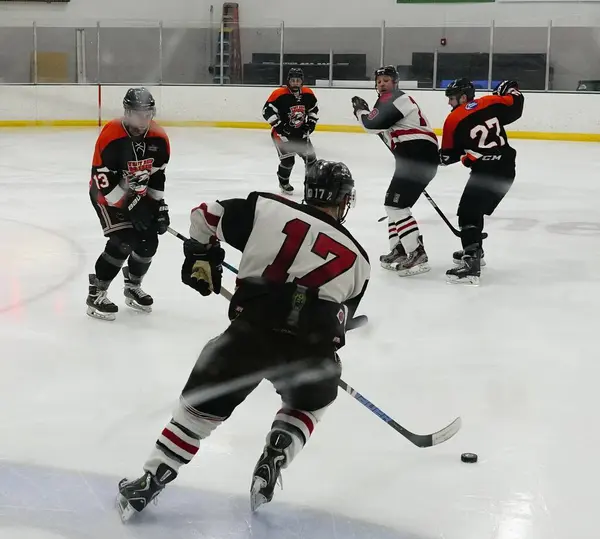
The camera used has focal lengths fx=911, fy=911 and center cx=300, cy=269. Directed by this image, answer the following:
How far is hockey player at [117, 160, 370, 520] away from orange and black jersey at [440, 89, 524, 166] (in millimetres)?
2555

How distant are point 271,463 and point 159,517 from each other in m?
0.32

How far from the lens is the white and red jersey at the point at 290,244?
6.66ft

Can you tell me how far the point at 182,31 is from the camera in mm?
14031

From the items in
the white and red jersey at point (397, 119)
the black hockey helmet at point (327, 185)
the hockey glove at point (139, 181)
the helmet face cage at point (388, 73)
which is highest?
the helmet face cage at point (388, 73)

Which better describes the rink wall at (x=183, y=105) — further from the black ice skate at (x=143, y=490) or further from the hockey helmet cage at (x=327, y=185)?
the black ice skate at (x=143, y=490)

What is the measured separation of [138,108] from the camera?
3586 millimetres

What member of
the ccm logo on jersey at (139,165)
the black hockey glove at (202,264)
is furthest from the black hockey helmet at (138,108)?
the black hockey glove at (202,264)

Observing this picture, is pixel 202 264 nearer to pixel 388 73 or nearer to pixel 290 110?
pixel 388 73

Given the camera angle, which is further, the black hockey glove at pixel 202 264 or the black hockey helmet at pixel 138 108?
the black hockey helmet at pixel 138 108

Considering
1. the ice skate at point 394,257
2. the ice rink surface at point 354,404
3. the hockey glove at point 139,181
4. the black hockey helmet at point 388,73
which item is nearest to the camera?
the ice rink surface at point 354,404

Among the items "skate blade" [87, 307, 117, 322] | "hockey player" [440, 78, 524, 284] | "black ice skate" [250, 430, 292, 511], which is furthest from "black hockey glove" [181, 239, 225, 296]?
"hockey player" [440, 78, 524, 284]

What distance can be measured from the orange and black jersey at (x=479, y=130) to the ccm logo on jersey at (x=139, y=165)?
5.27 feet

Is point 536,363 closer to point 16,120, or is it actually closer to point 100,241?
point 100,241

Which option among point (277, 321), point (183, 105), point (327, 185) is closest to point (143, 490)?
point (277, 321)
